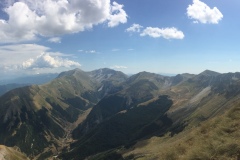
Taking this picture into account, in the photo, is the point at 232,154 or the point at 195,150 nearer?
the point at 232,154

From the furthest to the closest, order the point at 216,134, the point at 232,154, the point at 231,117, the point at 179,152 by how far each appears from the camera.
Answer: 1. the point at 231,117
2. the point at 179,152
3. the point at 216,134
4. the point at 232,154

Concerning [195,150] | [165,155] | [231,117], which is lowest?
[165,155]

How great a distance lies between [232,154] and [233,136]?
33.6ft

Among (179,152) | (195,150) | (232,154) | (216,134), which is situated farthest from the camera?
(179,152)

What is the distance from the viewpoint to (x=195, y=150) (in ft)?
186

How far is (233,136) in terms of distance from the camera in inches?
2279

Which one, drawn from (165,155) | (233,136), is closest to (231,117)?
(233,136)

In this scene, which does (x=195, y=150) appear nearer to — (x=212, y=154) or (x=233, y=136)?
(x=212, y=154)

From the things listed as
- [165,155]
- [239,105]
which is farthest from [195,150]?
[239,105]

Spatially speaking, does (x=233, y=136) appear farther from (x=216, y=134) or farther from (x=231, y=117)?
(x=231, y=117)

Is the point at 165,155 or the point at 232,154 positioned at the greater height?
the point at 232,154

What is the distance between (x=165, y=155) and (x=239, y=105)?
91.2 ft

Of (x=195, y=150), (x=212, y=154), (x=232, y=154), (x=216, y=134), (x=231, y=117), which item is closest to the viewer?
(x=232, y=154)

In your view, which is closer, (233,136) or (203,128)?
(233,136)
